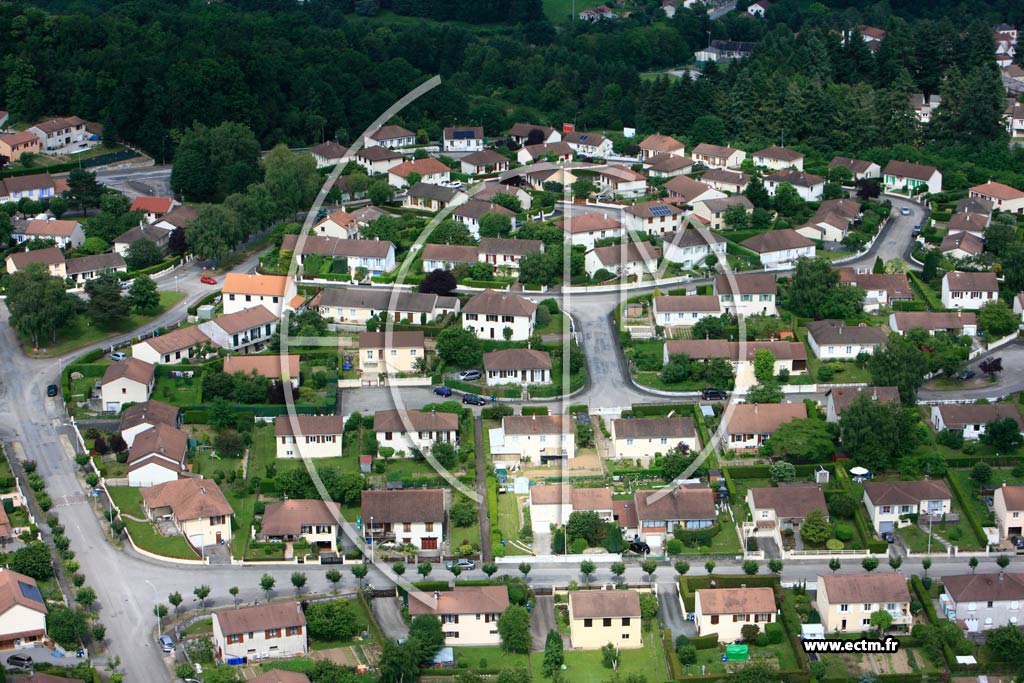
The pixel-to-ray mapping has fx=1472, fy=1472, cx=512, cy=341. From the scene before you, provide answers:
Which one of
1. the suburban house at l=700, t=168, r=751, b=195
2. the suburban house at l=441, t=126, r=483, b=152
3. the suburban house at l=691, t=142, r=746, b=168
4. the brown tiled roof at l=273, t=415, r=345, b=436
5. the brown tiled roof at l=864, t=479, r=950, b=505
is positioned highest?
the brown tiled roof at l=864, t=479, r=950, b=505

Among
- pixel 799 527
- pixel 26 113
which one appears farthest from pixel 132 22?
pixel 799 527

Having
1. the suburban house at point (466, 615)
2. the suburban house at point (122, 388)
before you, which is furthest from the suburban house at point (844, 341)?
the suburban house at point (122, 388)

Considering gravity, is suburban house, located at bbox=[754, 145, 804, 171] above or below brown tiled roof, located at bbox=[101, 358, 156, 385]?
below

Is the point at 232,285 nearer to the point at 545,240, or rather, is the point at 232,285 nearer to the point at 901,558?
the point at 545,240

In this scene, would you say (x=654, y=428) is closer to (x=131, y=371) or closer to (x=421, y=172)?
(x=131, y=371)

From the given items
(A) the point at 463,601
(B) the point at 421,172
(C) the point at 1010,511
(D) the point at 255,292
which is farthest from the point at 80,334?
(C) the point at 1010,511

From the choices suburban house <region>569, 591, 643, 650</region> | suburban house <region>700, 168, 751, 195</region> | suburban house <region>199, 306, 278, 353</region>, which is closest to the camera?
suburban house <region>569, 591, 643, 650</region>

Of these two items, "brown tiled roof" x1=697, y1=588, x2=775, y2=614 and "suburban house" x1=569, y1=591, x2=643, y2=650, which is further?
"brown tiled roof" x1=697, y1=588, x2=775, y2=614

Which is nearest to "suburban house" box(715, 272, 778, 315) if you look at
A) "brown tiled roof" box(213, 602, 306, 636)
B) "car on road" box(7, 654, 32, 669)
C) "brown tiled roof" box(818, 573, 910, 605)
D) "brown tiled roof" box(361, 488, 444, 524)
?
"brown tiled roof" box(361, 488, 444, 524)

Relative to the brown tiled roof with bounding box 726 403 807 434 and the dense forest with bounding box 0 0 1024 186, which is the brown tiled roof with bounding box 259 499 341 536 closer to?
the brown tiled roof with bounding box 726 403 807 434
